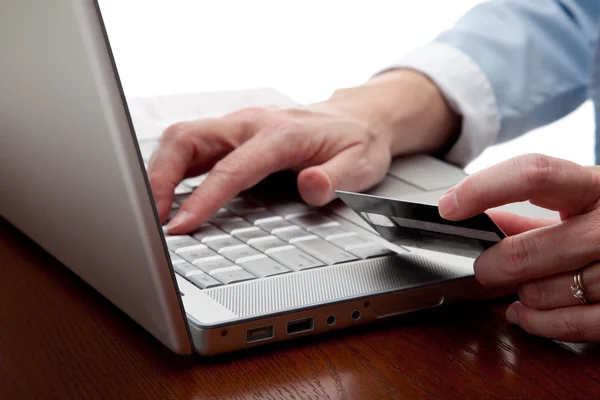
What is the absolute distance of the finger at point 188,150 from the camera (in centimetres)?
85

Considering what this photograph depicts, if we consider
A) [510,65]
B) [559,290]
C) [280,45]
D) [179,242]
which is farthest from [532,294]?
[280,45]

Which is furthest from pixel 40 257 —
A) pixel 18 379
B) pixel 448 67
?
pixel 448 67

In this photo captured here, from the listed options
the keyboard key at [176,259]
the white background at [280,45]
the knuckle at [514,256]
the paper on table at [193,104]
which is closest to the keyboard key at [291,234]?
the keyboard key at [176,259]

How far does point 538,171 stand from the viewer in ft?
1.86

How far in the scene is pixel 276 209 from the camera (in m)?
0.83

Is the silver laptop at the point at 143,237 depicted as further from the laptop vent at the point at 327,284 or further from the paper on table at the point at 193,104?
the paper on table at the point at 193,104

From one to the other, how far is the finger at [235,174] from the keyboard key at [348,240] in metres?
0.15

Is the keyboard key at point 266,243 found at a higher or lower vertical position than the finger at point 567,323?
higher

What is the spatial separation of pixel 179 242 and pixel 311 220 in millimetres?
146

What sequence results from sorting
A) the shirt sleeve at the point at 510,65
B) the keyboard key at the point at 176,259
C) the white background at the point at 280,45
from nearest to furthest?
1. the keyboard key at the point at 176,259
2. the shirt sleeve at the point at 510,65
3. the white background at the point at 280,45

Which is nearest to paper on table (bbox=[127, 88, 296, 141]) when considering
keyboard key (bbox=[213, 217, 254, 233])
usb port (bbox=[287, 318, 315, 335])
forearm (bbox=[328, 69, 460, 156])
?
forearm (bbox=[328, 69, 460, 156])

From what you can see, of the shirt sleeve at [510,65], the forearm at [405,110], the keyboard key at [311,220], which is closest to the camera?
the keyboard key at [311,220]

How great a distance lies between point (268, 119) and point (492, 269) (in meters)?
0.42

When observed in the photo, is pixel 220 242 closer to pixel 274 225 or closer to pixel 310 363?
pixel 274 225
